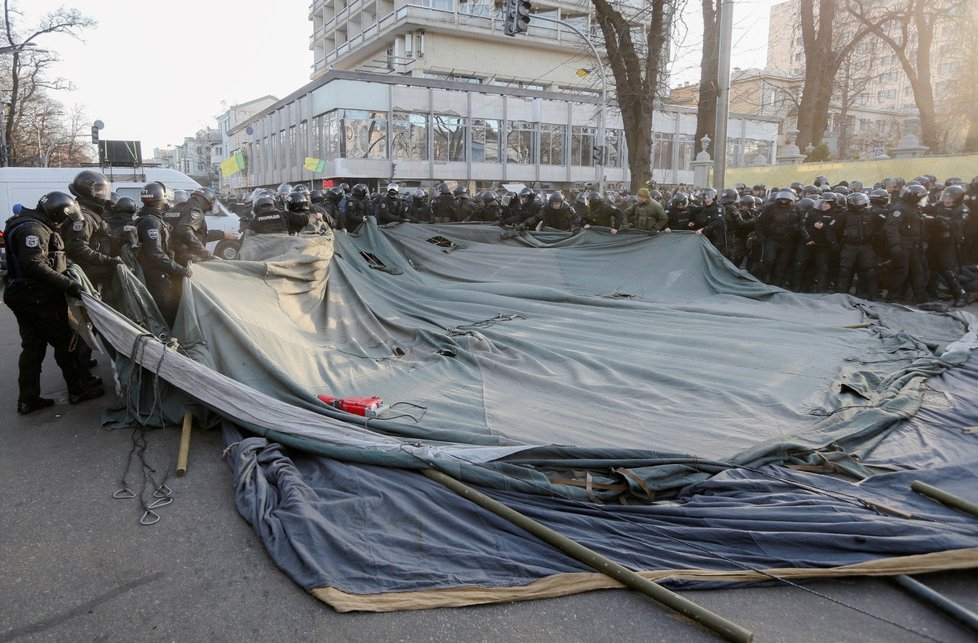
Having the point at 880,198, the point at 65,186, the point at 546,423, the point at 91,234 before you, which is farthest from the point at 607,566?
the point at 65,186

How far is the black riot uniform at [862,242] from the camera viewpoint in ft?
37.3

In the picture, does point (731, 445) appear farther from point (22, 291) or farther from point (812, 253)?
point (812, 253)

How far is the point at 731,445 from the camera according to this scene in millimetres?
4703

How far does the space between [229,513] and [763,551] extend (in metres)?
3.07

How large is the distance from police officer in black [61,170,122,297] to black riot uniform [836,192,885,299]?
11.2 meters

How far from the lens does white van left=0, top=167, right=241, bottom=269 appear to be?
50.6 feet

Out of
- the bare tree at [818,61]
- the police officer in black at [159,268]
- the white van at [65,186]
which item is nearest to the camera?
the police officer in black at [159,268]

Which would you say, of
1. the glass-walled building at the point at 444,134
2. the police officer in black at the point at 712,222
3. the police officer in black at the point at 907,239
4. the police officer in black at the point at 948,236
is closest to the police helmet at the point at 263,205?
the police officer in black at the point at 712,222

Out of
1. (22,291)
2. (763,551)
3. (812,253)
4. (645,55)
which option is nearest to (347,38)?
(645,55)

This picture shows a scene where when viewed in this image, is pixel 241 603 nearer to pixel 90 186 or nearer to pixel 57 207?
pixel 57 207

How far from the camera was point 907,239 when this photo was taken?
36.8 feet

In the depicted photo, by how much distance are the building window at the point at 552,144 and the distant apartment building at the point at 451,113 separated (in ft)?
0.21

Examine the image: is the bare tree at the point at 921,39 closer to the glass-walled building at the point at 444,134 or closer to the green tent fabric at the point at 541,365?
the glass-walled building at the point at 444,134

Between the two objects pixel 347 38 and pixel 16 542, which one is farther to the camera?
pixel 347 38
